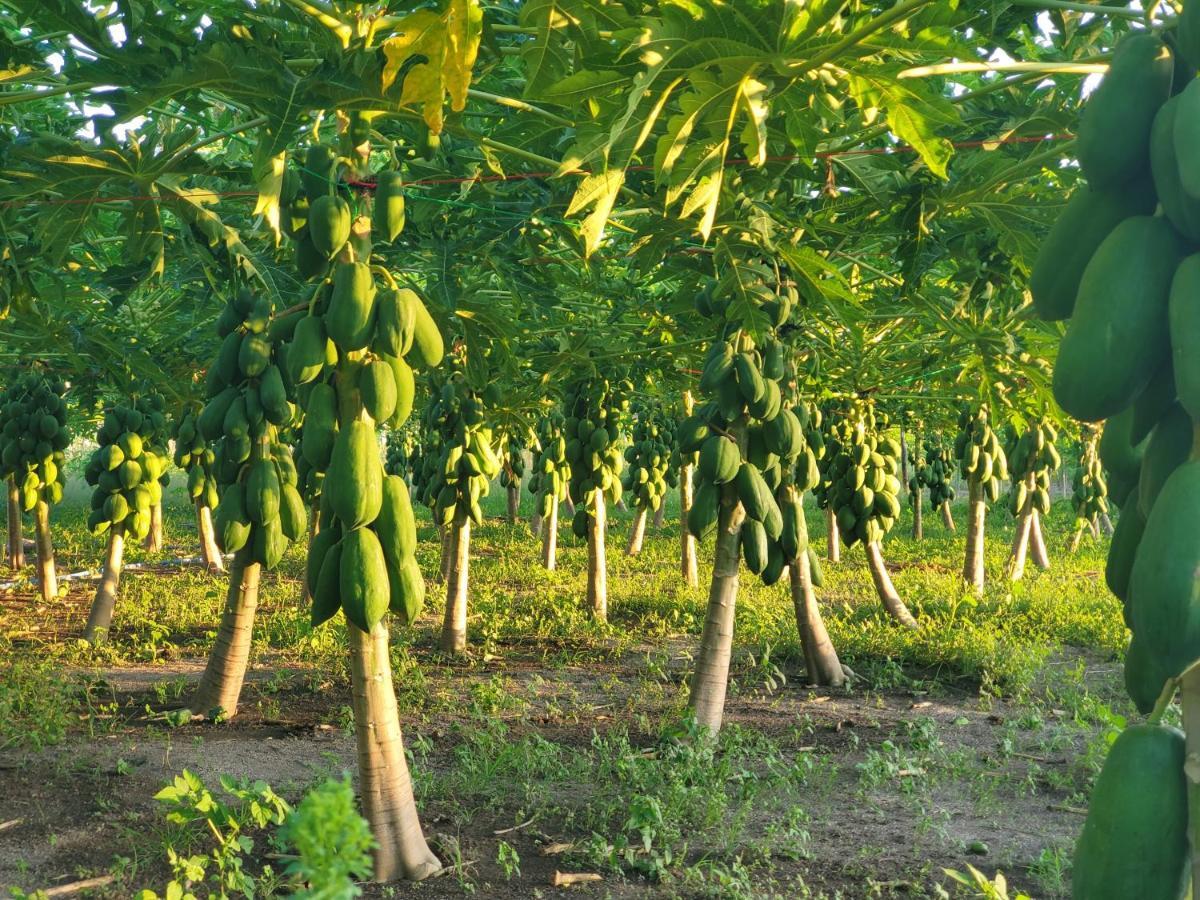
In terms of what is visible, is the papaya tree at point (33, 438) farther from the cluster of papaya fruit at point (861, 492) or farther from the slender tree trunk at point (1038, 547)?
the slender tree trunk at point (1038, 547)

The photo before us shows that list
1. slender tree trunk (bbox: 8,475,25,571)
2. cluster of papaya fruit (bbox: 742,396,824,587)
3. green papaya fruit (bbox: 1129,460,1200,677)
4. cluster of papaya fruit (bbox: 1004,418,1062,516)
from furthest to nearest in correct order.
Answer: slender tree trunk (bbox: 8,475,25,571), cluster of papaya fruit (bbox: 1004,418,1062,516), cluster of papaya fruit (bbox: 742,396,824,587), green papaya fruit (bbox: 1129,460,1200,677)

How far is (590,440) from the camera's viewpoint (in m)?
8.91

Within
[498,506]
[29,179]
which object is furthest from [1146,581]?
[498,506]

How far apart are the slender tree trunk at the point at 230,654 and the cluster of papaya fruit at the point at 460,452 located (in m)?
1.97

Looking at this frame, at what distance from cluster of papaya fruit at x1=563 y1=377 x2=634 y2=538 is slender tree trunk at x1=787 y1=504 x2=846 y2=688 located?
260cm

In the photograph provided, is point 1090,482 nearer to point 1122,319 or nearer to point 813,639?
point 813,639

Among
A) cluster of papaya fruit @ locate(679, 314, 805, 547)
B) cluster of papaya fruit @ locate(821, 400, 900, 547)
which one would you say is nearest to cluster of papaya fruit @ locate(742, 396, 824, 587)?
cluster of papaya fruit @ locate(679, 314, 805, 547)

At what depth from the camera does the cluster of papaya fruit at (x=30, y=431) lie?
8133 millimetres

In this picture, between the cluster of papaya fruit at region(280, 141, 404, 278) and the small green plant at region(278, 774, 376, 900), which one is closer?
the small green plant at region(278, 774, 376, 900)

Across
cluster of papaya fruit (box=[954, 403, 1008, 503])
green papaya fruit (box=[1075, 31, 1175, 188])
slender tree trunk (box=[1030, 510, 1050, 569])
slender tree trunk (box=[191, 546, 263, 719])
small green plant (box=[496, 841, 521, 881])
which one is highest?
cluster of papaya fruit (box=[954, 403, 1008, 503])

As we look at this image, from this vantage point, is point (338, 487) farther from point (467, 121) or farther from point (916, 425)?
point (916, 425)

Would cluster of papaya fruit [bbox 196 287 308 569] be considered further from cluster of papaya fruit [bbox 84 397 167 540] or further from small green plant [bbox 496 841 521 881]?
cluster of papaya fruit [bbox 84 397 167 540]

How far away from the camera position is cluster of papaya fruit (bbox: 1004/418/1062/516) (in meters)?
10.5

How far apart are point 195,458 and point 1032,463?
793cm
